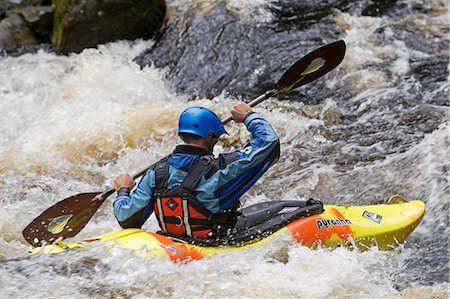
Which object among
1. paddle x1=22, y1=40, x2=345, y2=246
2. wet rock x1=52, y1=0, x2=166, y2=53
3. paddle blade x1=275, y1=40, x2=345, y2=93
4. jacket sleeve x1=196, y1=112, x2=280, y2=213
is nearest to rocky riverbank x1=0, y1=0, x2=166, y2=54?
wet rock x1=52, y1=0, x2=166, y2=53

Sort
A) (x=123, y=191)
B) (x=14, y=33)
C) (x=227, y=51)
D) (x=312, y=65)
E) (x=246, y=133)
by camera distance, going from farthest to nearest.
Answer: (x=14, y=33) < (x=227, y=51) < (x=246, y=133) < (x=312, y=65) < (x=123, y=191)

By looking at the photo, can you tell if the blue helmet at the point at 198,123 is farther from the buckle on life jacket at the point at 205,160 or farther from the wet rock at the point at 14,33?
the wet rock at the point at 14,33

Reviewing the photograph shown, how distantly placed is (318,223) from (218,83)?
3.35 metres

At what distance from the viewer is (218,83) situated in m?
7.18

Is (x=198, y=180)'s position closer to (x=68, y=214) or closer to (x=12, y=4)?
(x=68, y=214)

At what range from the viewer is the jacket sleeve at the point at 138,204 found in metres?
3.68

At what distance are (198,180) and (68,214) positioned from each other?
3.48ft

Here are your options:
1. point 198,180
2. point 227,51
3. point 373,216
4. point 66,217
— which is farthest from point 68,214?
point 227,51

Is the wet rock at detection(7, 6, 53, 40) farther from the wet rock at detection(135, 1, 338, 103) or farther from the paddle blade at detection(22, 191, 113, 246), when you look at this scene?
the paddle blade at detection(22, 191, 113, 246)

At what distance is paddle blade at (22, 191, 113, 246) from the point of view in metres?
4.22

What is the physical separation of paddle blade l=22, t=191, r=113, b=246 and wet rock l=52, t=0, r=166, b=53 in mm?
4029

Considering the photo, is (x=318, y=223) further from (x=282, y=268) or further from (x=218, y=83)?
(x=218, y=83)

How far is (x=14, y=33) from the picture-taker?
331 inches

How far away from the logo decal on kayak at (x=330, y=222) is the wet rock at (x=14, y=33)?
5.40 m
